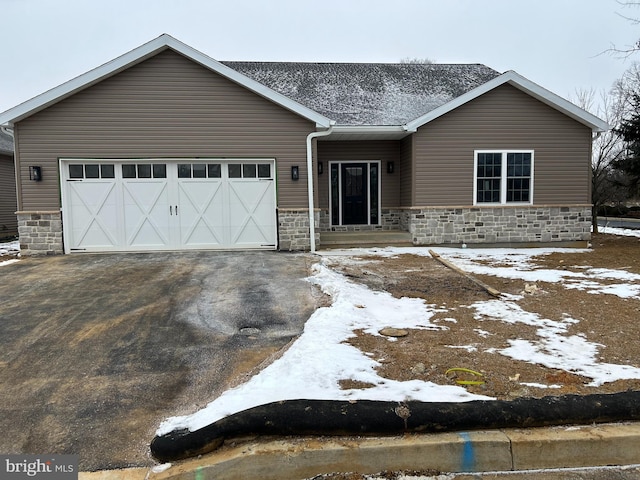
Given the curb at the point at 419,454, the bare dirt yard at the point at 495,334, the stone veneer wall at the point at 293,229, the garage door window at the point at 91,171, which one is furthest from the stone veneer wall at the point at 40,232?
the curb at the point at 419,454

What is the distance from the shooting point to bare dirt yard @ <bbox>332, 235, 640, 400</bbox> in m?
3.22

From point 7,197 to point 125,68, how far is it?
10364 mm

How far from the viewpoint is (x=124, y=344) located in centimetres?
428

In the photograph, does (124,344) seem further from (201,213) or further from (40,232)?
(40,232)

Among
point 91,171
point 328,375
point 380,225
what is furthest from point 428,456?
point 380,225

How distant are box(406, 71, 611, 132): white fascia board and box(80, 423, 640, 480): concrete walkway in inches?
364

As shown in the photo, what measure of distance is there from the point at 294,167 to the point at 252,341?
6548 mm

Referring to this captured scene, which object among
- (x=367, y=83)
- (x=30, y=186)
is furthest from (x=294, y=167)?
(x=30, y=186)

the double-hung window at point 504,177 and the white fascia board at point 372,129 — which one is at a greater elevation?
the white fascia board at point 372,129

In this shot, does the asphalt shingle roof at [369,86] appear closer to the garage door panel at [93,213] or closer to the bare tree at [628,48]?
the bare tree at [628,48]

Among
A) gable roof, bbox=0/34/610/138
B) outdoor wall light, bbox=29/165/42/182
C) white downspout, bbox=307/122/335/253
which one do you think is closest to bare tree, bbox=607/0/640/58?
A: gable roof, bbox=0/34/610/138

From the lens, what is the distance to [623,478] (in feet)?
7.93

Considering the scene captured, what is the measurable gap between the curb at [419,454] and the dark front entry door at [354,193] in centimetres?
1055

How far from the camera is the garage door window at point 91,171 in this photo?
385 inches
